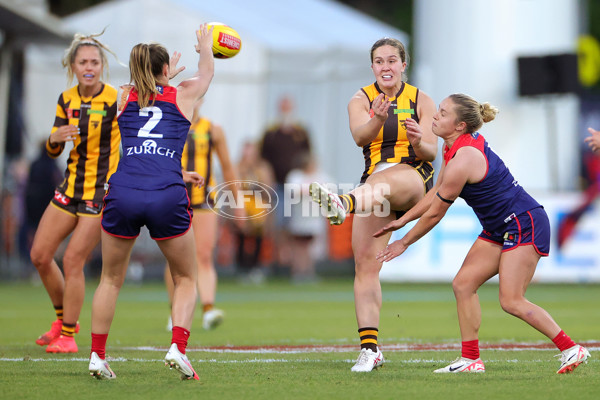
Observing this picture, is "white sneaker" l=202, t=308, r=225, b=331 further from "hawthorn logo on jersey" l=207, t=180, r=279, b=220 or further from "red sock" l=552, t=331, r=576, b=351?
"hawthorn logo on jersey" l=207, t=180, r=279, b=220

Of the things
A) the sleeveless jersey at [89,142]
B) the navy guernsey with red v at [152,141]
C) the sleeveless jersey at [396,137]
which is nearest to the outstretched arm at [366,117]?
the sleeveless jersey at [396,137]

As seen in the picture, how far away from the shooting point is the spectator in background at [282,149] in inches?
763

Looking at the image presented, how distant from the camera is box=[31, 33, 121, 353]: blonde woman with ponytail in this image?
7922 mm

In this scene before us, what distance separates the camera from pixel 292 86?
20906 millimetres

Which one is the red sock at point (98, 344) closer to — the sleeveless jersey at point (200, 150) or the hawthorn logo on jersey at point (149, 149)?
the hawthorn logo on jersey at point (149, 149)

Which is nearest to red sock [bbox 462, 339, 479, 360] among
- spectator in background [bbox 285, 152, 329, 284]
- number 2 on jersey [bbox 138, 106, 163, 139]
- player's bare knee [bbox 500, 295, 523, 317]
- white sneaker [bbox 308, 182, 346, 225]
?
player's bare knee [bbox 500, 295, 523, 317]

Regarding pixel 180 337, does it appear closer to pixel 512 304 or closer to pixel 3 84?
pixel 512 304

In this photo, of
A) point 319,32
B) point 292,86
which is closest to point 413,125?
point 292,86

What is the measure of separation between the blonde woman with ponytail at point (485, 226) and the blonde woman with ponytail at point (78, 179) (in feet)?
8.88

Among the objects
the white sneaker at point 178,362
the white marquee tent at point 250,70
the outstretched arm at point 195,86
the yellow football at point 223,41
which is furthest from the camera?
the white marquee tent at point 250,70

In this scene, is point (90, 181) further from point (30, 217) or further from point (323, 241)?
point (323, 241)

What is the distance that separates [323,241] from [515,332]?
9919 mm

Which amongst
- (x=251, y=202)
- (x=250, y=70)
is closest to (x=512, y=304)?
(x=251, y=202)

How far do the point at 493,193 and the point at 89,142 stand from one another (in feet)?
11.7
